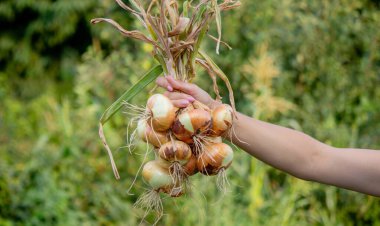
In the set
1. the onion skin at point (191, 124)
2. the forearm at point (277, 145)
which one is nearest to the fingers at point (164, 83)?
the onion skin at point (191, 124)

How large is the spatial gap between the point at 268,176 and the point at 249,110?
1.51 feet

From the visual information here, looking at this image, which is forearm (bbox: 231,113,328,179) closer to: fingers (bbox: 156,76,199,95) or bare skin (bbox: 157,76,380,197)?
bare skin (bbox: 157,76,380,197)

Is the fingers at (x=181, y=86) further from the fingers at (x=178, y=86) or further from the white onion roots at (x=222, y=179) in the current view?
the white onion roots at (x=222, y=179)

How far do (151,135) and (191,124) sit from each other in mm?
109

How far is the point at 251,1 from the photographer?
529cm

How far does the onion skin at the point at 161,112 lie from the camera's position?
6.66ft

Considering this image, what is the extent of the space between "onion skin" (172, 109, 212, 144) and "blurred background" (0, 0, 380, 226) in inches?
79.9

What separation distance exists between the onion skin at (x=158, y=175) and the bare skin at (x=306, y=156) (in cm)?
25

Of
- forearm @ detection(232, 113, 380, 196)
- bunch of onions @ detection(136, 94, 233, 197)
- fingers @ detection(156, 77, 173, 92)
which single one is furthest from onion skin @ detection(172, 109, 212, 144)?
forearm @ detection(232, 113, 380, 196)

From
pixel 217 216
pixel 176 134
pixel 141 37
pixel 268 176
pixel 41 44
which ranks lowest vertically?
pixel 41 44

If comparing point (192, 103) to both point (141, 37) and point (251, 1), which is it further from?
point (251, 1)

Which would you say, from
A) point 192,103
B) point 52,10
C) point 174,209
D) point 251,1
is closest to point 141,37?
point 192,103

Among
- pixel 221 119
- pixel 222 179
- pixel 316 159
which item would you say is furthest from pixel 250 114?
pixel 221 119

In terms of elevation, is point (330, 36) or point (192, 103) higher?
point (192, 103)
